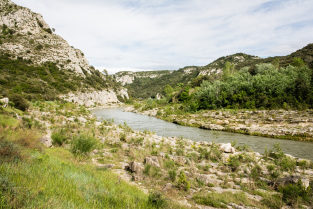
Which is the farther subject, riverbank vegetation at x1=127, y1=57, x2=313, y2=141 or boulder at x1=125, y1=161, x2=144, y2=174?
riverbank vegetation at x1=127, y1=57, x2=313, y2=141

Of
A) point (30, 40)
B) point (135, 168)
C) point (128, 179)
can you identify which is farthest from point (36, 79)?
point (128, 179)

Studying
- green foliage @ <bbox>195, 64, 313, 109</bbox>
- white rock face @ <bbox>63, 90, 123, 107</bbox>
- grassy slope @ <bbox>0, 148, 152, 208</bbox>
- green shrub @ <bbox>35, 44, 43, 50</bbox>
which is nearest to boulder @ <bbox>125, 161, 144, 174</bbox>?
grassy slope @ <bbox>0, 148, 152, 208</bbox>

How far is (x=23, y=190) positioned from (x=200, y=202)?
516 cm

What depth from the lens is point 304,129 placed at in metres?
19.7

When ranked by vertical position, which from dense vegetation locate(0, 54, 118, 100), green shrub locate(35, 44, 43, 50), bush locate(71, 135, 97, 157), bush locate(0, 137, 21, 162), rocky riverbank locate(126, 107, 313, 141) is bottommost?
rocky riverbank locate(126, 107, 313, 141)

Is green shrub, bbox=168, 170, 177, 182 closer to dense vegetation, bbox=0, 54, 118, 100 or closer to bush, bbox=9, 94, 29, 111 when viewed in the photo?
bush, bbox=9, 94, 29, 111

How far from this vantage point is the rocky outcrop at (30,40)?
186ft

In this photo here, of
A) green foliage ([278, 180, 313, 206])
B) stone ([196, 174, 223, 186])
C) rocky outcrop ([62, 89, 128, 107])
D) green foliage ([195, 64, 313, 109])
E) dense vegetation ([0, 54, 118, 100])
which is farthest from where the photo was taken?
rocky outcrop ([62, 89, 128, 107])

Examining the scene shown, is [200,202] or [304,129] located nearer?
[200,202]

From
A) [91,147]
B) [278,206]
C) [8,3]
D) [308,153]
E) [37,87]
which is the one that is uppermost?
[8,3]

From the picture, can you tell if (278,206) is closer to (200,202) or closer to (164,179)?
(200,202)

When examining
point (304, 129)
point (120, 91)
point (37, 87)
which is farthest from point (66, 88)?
point (304, 129)

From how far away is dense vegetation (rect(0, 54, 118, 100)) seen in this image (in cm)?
3969

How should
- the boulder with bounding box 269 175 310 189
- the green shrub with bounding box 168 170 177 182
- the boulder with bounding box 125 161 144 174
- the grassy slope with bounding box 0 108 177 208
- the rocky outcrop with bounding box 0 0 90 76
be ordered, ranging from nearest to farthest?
the grassy slope with bounding box 0 108 177 208
the boulder with bounding box 269 175 310 189
the green shrub with bounding box 168 170 177 182
the boulder with bounding box 125 161 144 174
the rocky outcrop with bounding box 0 0 90 76
